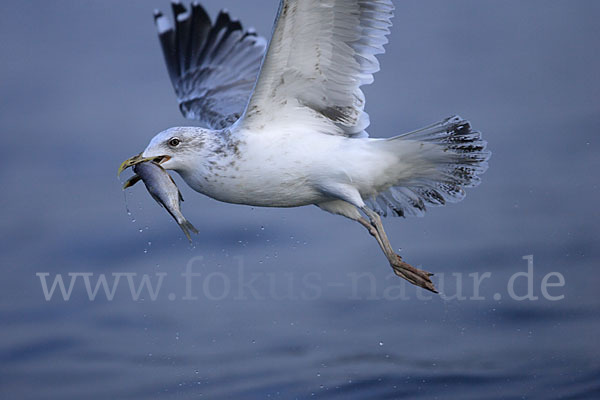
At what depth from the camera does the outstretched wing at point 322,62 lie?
4.75 m

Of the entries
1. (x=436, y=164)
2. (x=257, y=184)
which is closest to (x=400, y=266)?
(x=436, y=164)

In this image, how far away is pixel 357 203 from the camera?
504cm

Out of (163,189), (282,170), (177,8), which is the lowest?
(163,189)

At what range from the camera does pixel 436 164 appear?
5.24 meters

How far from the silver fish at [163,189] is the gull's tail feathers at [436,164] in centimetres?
118

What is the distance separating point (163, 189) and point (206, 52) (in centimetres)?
237

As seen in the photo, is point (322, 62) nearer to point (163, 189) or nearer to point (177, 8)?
point (163, 189)

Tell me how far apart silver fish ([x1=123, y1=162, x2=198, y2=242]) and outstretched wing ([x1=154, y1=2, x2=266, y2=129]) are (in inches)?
72.5

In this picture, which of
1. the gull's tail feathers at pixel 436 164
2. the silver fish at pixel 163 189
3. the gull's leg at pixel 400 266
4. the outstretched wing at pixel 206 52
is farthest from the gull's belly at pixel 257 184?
the outstretched wing at pixel 206 52

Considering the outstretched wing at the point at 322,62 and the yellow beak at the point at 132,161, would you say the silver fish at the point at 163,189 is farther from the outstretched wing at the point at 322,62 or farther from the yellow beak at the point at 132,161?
the outstretched wing at the point at 322,62

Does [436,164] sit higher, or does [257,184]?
[436,164]

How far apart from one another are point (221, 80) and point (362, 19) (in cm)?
202

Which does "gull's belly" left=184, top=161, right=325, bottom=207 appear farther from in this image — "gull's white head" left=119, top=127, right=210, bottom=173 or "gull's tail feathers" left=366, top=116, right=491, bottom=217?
"gull's tail feathers" left=366, top=116, right=491, bottom=217

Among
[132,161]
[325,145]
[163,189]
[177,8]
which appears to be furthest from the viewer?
[177,8]
